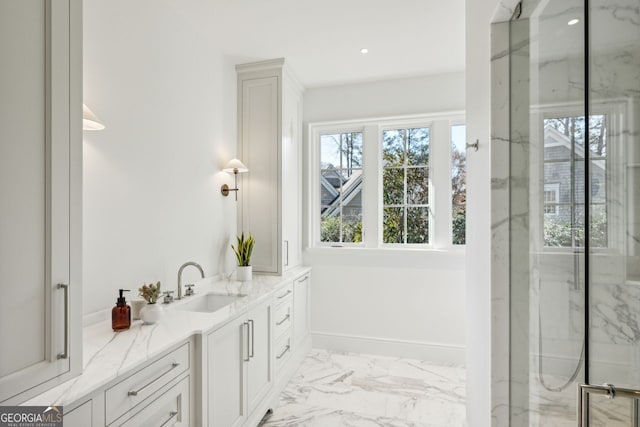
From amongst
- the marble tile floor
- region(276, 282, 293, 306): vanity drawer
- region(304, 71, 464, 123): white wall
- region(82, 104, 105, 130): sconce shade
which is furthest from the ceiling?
the marble tile floor

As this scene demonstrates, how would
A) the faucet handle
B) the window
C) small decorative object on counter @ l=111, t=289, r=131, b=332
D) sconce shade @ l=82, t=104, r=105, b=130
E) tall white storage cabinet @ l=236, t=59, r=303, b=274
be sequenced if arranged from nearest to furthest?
1. the window
2. sconce shade @ l=82, t=104, r=105, b=130
3. small decorative object on counter @ l=111, t=289, r=131, b=332
4. the faucet handle
5. tall white storage cabinet @ l=236, t=59, r=303, b=274

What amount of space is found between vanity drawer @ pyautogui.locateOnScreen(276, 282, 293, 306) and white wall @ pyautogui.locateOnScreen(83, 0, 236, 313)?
22.0 inches

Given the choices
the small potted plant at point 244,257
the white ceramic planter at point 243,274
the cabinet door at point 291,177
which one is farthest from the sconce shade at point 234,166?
the white ceramic planter at point 243,274

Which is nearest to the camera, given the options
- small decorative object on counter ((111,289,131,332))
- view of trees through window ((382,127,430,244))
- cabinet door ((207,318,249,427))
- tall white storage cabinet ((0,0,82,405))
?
tall white storage cabinet ((0,0,82,405))

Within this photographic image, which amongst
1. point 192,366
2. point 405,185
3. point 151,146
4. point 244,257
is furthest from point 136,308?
point 405,185

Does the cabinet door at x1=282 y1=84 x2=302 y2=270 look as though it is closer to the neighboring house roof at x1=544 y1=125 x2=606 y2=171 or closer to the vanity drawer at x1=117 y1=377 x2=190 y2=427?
the vanity drawer at x1=117 y1=377 x2=190 y2=427

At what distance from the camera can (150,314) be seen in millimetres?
1520

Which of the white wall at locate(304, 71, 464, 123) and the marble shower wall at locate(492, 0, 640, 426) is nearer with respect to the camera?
the marble shower wall at locate(492, 0, 640, 426)

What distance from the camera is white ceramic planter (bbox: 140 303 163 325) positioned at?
1.52 metres

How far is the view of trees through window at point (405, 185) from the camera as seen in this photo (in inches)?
126

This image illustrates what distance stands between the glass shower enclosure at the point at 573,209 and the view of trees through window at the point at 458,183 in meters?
1.84

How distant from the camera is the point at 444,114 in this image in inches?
119

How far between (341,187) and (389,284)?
3.70 feet
